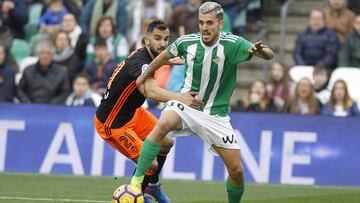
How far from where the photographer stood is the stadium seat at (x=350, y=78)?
18.6 metres

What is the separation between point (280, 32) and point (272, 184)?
17.8ft

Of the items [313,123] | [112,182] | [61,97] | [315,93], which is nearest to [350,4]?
[315,93]

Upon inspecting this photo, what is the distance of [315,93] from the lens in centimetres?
1853

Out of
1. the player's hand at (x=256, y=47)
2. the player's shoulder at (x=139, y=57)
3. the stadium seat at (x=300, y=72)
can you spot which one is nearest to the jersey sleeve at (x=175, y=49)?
the player's shoulder at (x=139, y=57)

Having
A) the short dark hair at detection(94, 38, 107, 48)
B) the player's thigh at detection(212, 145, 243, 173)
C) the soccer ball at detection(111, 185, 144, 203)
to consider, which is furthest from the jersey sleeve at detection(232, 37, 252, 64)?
the short dark hair at detection(94, 38, 107, 48)

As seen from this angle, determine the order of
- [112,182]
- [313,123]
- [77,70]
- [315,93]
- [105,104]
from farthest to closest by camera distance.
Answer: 1. [77,70]
2. [315,93]
3. [313,123]
4. [112,182]
5. [105,104]

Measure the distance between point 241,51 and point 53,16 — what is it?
10.1 metres

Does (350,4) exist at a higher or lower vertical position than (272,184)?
higher

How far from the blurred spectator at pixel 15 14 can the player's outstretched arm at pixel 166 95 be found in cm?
1031

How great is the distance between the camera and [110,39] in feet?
66.1

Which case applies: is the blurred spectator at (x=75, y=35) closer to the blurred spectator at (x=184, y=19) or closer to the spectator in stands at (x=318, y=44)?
the blurred spectator at (x=184, y=19)

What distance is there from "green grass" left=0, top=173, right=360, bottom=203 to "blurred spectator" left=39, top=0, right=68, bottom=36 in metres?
4.80

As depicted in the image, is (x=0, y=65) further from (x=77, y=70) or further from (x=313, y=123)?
(x=313, y=123)

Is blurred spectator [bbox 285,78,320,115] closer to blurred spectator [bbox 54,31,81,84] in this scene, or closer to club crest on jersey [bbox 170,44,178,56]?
blurred spectator [bbox 54,31,81,84]
